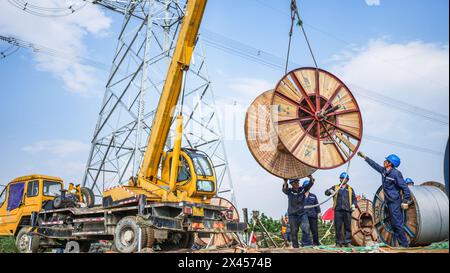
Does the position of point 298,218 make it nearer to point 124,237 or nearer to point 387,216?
point 387,216

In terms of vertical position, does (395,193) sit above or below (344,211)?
above

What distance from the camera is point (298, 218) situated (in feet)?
32.5

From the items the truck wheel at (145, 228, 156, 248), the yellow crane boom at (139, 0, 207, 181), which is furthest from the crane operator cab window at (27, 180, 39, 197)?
the truck wheel at (145, 228, 156, 248)

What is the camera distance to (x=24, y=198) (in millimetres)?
12961

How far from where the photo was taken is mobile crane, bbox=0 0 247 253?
30.2 feet

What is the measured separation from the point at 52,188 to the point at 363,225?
9845 mm

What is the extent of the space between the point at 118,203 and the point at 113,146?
7294mm

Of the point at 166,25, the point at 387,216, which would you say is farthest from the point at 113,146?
the point at 387,216

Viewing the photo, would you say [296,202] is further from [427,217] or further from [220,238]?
[427,217]

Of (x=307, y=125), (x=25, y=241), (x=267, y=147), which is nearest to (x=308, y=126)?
(x=307, y=125)

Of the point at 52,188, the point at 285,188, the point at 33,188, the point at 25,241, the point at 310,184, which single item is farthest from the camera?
the point at 52,188

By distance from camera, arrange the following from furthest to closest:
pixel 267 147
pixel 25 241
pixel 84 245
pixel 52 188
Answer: pixel 52 188 → pixel 25 241 → pixel 84 245 → pixel 267 147

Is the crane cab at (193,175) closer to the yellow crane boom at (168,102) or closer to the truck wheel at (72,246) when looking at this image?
the yellow crane boom at (168,102)

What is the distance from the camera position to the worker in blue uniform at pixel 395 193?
7.08m
